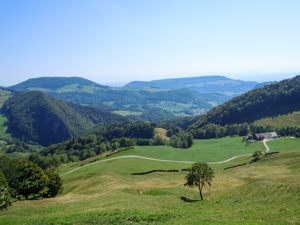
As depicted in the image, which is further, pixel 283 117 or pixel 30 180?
pixel 283 117

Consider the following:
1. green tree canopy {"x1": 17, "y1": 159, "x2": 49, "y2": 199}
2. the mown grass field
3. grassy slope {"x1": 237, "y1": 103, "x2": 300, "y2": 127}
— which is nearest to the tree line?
green tree canopy {"x1": 17, "y1": 159, "x2": 49, "y2": 199}

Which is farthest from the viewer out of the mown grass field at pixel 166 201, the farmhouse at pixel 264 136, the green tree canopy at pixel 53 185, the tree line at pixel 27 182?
the farmhouse at pixel 264 136

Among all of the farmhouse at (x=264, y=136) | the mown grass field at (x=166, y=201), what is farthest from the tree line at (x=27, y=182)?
the farmhouse at (x=264, y=136)

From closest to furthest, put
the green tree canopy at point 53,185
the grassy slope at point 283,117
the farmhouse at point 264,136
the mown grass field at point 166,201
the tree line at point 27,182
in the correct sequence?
the mown grass field at point 166,201 → the tree line at point 27,182 → the green tree canopy at point 53,185 → the farmhouse at point 264,136 → the grassy slope at point 283,117

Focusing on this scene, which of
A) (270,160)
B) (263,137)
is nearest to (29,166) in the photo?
(270,160)

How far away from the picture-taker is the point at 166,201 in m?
40.4

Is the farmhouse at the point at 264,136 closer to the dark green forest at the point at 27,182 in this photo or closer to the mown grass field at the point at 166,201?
the mown grass field at the point at 166,201

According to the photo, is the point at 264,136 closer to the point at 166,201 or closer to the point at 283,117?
the point at 283,117

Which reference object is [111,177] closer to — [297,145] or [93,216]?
[93,216]

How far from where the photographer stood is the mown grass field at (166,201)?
24344mm

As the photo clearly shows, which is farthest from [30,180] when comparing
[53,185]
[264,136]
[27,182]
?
[264,136]

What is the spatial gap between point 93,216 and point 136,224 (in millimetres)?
7363

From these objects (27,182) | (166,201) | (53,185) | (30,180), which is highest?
(27,182)

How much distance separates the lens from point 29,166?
52.6 meters
